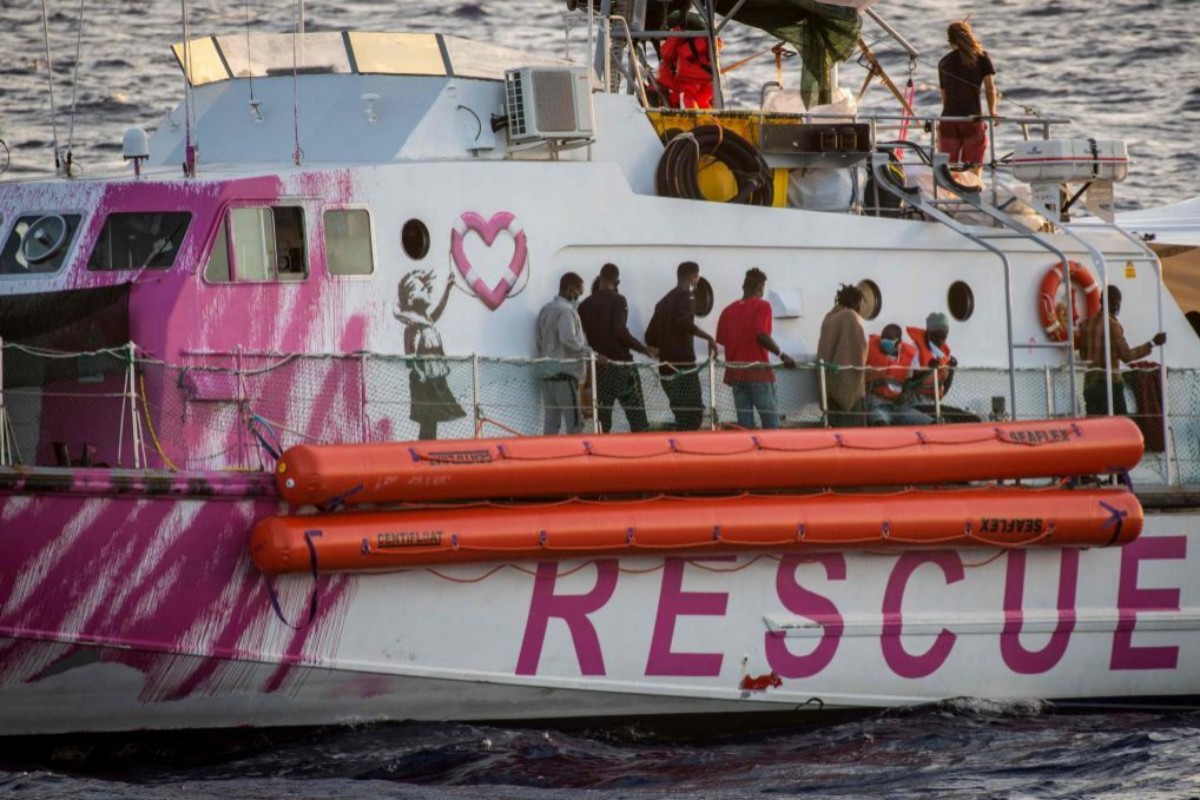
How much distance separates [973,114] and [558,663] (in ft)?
19.8

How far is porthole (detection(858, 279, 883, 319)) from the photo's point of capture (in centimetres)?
1509

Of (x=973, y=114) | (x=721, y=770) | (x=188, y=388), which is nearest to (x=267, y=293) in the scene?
(x=188, y=388)

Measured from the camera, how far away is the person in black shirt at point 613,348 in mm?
13734

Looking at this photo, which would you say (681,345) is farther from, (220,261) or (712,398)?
(220,261)

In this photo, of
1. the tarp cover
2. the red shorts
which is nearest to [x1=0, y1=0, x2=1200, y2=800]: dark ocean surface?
the red shorts

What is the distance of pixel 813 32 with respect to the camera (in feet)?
55.4

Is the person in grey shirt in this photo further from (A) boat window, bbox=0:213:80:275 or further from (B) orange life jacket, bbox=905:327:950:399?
(A) boat window, bbox=0:213:80:275

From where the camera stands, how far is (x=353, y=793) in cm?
1188

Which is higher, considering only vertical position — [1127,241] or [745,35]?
[745,35]

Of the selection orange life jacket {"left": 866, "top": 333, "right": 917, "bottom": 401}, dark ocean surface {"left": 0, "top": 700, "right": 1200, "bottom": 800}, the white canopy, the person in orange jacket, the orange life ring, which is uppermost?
the person in orange jacket

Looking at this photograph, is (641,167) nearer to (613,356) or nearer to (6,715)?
(613,356)

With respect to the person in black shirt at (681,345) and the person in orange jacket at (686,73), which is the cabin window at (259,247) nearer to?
the person in black shirt at (681,345)

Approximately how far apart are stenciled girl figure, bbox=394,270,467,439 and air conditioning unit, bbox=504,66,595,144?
1157 millimetres

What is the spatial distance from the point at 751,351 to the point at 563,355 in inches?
51.8
